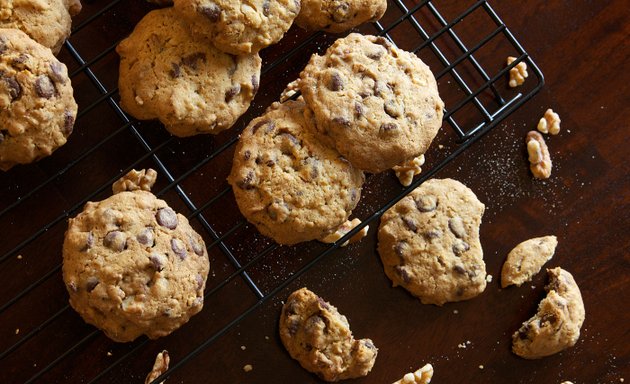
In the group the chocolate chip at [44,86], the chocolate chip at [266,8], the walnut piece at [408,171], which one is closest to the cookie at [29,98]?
the chocolate chip at [44,86]

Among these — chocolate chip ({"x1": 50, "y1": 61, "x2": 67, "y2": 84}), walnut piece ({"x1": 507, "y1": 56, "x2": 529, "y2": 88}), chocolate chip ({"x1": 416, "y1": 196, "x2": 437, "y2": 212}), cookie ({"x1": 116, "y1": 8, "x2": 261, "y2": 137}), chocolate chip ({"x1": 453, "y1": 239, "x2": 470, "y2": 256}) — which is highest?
chocolate chip ({"x1": 50, "y1": 61, "x2": 67, "y2": 84})

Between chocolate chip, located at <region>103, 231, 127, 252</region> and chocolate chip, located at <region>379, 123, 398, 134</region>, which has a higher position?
chocolate chip, located at <region>103, 231, 127, 252</region>

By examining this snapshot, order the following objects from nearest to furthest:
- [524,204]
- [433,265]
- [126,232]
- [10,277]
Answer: [126,232] → [10,277] → [433,265] → [524,204]

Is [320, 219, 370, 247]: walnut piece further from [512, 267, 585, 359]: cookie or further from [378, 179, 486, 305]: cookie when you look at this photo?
[512, 267, 585, 359]: cookie

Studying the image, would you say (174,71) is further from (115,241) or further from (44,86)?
(115,241)

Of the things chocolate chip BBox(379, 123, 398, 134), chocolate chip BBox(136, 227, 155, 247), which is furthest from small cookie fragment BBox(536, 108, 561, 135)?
chocolate chip BBox(136, 227, 155, 247)

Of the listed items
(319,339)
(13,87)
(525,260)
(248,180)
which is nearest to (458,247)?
(525,260)

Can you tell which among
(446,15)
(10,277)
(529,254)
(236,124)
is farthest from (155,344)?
(446,15)

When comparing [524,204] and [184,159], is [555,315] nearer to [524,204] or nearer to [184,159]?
[524,204]
